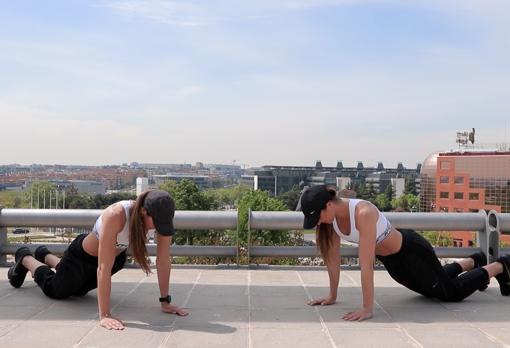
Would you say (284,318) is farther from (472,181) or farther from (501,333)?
(472,181)

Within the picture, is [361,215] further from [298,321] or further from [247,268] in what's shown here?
[247,268]

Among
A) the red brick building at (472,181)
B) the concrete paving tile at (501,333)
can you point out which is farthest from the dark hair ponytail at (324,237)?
the red brick building at (472,181)

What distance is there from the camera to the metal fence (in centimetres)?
733

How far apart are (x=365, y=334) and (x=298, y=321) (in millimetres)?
654

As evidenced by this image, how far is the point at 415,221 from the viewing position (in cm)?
739

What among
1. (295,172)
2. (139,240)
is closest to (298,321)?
(139,240)

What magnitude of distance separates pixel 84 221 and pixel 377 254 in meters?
3.98

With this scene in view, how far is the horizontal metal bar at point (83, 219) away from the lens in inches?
290

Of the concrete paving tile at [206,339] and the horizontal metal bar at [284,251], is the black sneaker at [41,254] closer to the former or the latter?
the concrete paving tile at [206,339]

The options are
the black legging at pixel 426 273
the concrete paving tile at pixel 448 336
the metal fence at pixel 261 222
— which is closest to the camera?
the concrete paving tile at pixel 448 336

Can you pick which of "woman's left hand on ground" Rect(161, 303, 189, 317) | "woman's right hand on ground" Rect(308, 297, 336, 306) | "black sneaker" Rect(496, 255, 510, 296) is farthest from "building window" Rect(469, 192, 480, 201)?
"woman's left hand on ground" Rect(161, 303, 189, 317)

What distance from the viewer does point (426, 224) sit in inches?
291

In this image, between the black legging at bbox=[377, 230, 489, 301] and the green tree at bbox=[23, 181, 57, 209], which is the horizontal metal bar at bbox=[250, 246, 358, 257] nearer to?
the black legging at bbox=[377, 230, 489, 301]

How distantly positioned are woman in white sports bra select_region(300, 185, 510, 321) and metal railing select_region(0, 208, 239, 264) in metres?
2.28
